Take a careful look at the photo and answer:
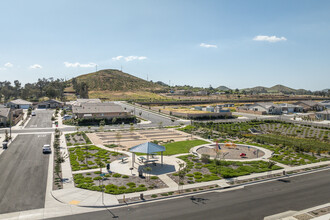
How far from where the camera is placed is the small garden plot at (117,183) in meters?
27.2

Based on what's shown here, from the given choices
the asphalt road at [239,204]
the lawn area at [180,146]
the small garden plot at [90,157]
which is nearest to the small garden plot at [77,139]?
the small garden plot at [90,157]

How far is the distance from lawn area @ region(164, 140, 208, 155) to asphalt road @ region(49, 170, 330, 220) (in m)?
17.1

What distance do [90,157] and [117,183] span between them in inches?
492

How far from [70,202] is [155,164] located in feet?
47.4

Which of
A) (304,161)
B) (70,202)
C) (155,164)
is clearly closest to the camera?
(70,202)

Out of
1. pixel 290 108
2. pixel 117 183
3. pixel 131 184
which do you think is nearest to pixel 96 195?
pixel 117 183

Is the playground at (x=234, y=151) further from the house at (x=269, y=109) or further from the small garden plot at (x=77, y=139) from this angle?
the house at (x=269, y=109)

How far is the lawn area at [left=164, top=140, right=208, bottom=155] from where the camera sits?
44.4 meters

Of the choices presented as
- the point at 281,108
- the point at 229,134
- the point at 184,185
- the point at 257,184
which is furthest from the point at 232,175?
the point at 281,108

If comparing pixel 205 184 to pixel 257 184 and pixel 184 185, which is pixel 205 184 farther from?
pixel 257 184

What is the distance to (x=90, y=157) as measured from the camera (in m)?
40.0

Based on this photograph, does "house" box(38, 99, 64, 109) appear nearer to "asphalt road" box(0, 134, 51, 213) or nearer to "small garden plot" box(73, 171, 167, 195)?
"asphalt road" box(0, 134, 51, 213)

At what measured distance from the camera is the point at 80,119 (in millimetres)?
74125

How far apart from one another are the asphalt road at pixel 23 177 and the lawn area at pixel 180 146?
20088 millimetres
